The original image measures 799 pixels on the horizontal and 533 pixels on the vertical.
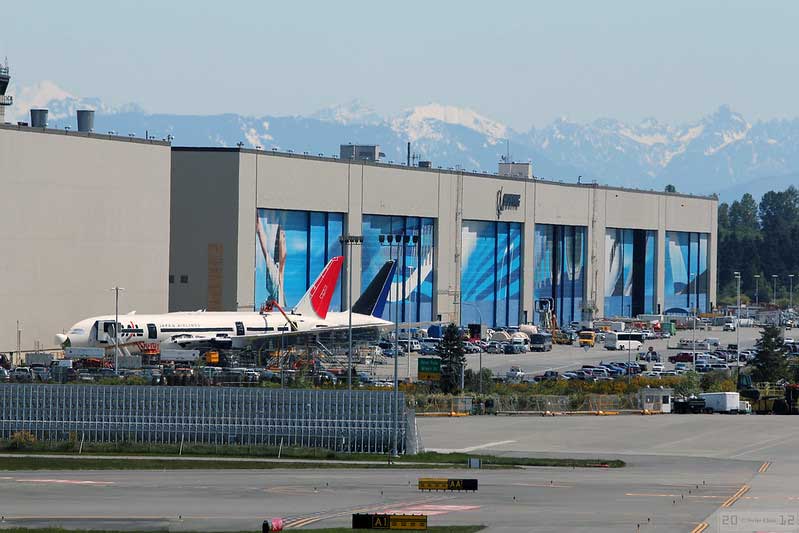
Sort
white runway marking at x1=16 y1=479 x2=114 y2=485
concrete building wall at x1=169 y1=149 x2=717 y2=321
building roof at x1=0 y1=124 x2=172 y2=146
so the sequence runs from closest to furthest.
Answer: white runway marking at x1=16 y1=479 x2=114 y2=485
building roof at x1=0 y1=124 x2=172 y2=146
concrete building wall at x1=169 y1=149 x2=717 y2=321

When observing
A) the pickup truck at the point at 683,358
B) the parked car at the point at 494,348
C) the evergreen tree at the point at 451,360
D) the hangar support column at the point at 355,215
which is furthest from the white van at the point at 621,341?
the evergreen tree at the point at 451,360

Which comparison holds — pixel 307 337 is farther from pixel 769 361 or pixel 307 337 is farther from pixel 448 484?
pixel 448 484

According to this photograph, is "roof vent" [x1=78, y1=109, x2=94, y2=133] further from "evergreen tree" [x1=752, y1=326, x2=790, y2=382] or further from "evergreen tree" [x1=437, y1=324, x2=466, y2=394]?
"evergreen tree" [x1=752, y1=326, x2=790, y2=382]

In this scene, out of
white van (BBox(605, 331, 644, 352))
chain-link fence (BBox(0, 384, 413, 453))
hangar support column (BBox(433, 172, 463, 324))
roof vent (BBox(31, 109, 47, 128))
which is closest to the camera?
chain-link fence (BBox(0, 384, 413, 453))

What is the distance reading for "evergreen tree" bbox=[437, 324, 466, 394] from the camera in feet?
363

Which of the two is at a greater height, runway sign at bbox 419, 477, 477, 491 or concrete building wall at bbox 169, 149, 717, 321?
concrete building wall at bbox 169, 149, 717, 321

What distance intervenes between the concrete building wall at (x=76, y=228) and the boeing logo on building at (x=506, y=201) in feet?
170

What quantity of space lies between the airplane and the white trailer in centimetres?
3740

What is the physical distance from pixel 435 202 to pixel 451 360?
2063 inches

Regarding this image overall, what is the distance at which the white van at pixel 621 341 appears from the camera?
16238 cm

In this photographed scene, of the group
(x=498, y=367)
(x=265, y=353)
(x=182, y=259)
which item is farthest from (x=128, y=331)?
(x=498, y=367)

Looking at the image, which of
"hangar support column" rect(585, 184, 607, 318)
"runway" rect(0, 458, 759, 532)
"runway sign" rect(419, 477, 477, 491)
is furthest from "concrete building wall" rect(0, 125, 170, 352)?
"hangar support column" rect(585, 184, 607, 318)

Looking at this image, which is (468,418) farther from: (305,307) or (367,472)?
(305,307)

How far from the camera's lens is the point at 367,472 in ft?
204
